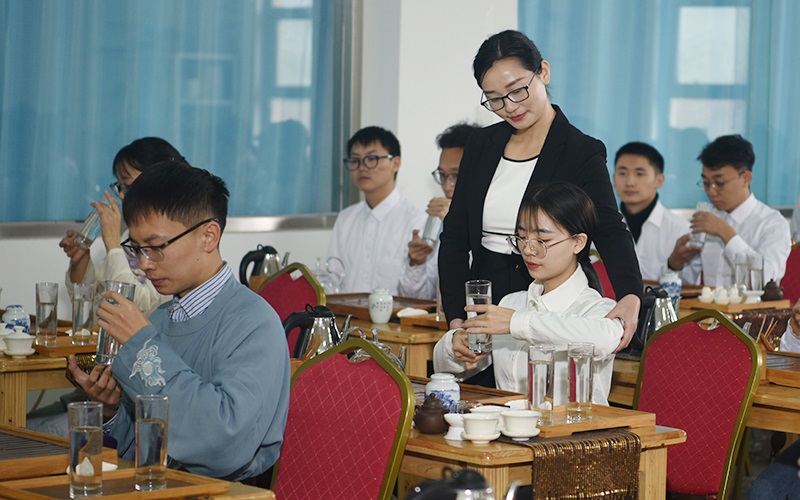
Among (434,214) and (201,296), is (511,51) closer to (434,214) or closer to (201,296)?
(201,296)

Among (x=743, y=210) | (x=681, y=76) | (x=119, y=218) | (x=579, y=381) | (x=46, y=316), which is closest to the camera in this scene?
(x=579, y=381)

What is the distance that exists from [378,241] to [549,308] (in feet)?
8.28

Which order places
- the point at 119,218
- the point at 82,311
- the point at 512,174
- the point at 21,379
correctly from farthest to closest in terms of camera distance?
the point at 119,218 → the point at 82,311 → the point at 21,379 → the point at 512,174

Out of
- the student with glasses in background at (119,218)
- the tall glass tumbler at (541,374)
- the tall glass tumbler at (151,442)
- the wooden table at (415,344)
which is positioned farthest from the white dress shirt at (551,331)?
the student with glasses in background at (119,218)

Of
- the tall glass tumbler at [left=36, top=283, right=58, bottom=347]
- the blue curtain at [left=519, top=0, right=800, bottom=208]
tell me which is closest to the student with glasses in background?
the tall glass tumbler at [left=36, top=283, right=58, bottom=347]

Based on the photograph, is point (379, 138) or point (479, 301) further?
point (379, 138)

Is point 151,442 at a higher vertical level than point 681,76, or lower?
lower

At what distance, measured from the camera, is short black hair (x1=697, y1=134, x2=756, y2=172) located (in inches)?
207

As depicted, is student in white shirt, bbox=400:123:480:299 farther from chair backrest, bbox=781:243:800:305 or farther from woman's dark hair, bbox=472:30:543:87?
chair backrest, bbox=781:243:800:305

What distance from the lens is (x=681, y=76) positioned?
706 cm

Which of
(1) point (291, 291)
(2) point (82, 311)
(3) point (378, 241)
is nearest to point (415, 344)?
(1) point (291, 291)

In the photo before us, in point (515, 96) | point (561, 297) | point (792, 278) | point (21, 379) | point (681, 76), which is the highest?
point (681, 76)

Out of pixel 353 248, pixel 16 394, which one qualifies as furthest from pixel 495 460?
pixel 353 248

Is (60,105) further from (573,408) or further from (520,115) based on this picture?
(573,408)
